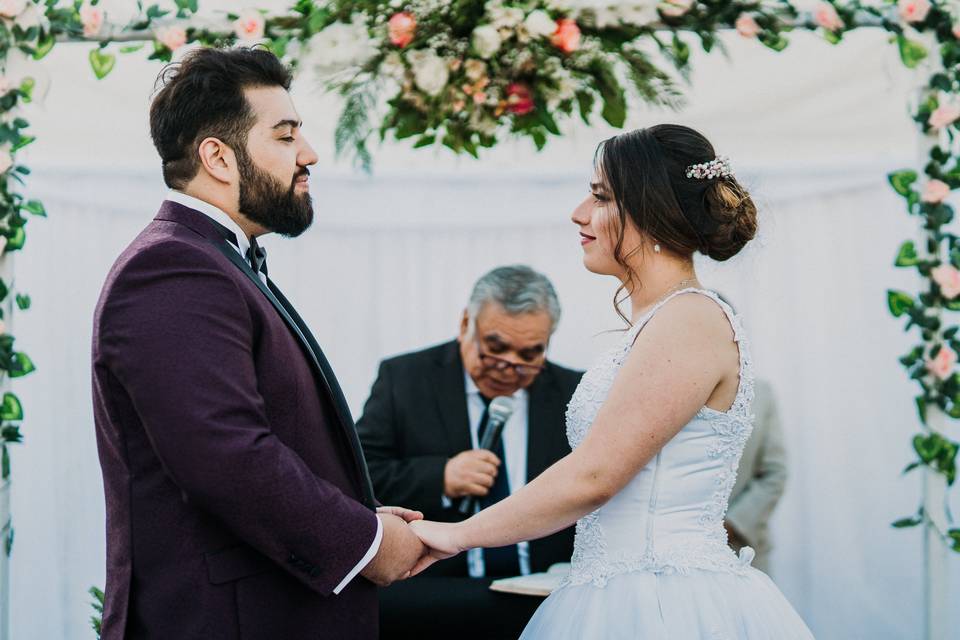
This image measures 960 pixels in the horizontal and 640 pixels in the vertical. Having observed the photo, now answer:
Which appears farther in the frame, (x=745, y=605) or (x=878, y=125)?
(x=878, y=125)

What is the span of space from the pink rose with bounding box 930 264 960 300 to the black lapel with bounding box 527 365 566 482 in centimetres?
136

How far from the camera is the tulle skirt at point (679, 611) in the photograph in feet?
7.97

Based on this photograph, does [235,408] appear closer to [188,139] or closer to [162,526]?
[162,526]

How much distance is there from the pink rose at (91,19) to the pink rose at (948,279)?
2871 millimetres

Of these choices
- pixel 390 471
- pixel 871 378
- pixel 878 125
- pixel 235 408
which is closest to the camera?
pixel 235 408

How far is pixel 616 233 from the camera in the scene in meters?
2.66

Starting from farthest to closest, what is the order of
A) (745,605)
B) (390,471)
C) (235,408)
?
(390,471) < (745,605) < (235,408)

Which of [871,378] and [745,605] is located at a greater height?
[871,378]

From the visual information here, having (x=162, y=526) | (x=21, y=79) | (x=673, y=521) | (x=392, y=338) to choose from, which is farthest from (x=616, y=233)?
(x=392, y=338)

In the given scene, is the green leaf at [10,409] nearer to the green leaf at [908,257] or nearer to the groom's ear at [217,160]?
the groom's ear at [217,160]

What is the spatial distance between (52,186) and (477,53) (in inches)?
77.3

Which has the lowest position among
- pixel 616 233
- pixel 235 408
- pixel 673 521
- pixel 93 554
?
pixel 93 554

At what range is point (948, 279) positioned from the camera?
11.9 feet

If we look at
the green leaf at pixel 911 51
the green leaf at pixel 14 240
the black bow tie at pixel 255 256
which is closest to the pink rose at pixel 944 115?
the green leaf at pixel 911 51
